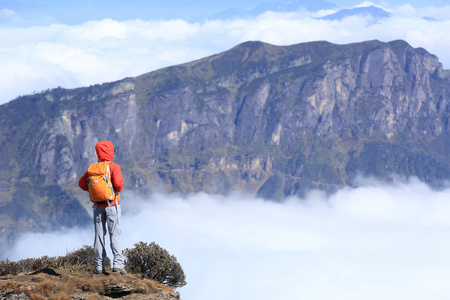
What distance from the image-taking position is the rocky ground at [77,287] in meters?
26.1

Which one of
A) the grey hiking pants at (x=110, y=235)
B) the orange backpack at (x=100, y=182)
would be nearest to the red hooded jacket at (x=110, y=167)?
the orange backpack at (x=100, y=182)

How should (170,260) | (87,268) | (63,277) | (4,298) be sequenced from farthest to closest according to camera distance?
1. (170,260)
2. (87,268)
3. (63,277)
4. (4,298)

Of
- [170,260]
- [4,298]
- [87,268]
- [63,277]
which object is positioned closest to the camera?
[4,298]

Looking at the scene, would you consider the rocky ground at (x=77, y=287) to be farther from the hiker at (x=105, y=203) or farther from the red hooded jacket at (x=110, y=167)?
the red hooded jacket at (x=110, y=167)

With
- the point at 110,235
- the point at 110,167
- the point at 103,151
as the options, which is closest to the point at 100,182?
the point at 110,167

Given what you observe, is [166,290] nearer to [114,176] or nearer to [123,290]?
[123,290]

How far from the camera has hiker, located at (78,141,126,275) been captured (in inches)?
1137

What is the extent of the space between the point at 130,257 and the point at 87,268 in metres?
2.69

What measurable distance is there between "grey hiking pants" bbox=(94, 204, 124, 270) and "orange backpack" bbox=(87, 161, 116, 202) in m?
0.73

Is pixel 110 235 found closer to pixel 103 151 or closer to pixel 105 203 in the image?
pixel 105 203

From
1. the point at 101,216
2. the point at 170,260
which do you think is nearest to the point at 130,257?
the point at 170,260

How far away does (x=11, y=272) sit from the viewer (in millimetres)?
31766

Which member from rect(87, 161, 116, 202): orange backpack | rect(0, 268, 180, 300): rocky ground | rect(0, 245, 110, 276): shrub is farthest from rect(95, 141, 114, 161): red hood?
rect(0, 245, 110, 276): shrub

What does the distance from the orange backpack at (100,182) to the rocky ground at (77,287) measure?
372 cm
